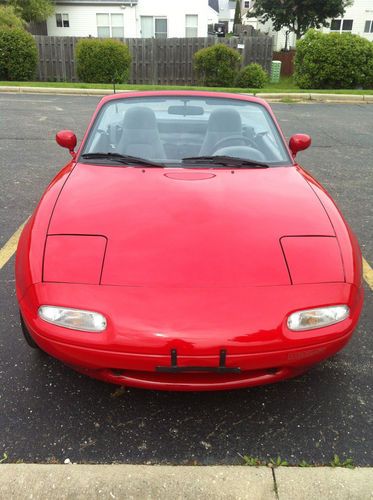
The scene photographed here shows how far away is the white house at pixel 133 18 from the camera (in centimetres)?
2377

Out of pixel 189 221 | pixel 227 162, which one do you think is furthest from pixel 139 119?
pixel 189 221

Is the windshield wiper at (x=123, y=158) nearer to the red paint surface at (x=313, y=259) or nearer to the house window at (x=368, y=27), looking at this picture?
the red paint surface at (x=313, y=259)

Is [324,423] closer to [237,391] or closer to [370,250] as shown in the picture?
[237,391]

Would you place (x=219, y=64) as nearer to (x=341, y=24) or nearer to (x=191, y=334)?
(x=191, y=334)

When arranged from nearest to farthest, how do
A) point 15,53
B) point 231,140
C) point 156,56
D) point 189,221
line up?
point 189,221, point 231,140, point 15,53, point 156,56

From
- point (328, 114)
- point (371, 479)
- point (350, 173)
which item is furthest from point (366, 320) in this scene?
point (328, 114)

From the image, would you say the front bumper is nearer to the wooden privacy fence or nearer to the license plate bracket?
the license plate bracket

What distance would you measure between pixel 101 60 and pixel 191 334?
16401 millimetres

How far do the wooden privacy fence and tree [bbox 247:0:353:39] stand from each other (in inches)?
529

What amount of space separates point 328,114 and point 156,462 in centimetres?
1065

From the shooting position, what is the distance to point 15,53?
1606 centimetres

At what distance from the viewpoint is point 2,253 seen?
367cm

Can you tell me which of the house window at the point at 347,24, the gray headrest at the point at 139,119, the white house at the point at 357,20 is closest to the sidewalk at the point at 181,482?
the gray headrest at the point at 139,119

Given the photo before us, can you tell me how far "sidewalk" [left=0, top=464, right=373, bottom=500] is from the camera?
5.75 ft
